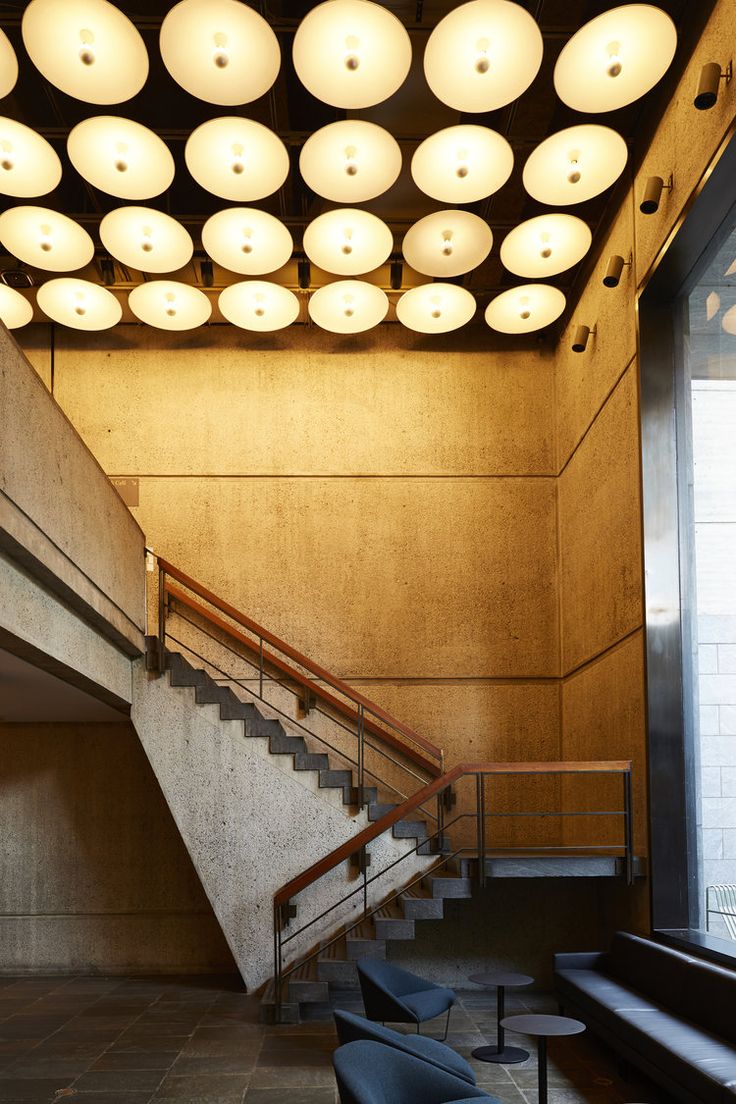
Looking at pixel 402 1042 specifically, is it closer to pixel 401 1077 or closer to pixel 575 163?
pixel 401 1077

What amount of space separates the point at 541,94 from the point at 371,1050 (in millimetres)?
5973

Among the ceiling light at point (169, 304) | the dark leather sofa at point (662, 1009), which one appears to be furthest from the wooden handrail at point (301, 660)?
the dark leather sofa at point (662, 1009)

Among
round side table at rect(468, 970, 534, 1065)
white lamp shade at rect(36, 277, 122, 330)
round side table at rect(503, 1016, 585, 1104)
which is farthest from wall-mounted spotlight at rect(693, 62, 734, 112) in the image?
round side table at rect(468, 970, 534, 1065)

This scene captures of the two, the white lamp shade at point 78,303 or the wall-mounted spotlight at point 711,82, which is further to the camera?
the white lamp shade at point 78,303

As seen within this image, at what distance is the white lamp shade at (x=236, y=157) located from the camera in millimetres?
5754

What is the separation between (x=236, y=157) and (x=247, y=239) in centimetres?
106

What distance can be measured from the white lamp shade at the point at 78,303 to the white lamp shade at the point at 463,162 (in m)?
3.08

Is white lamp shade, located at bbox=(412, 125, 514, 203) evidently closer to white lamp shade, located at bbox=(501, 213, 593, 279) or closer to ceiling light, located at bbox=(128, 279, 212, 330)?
white lamp shade, located at bbox=(501, 213, 593, 279)

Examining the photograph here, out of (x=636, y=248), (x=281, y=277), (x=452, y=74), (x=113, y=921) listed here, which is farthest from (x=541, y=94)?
(x=113, y=921)

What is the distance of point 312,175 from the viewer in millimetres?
6082

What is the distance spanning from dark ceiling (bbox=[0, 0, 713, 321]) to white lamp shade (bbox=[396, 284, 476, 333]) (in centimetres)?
83

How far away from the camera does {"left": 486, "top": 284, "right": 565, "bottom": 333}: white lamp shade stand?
780 cm

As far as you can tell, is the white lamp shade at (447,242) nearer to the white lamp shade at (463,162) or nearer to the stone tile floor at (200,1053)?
the white lamp shade at (463,162)

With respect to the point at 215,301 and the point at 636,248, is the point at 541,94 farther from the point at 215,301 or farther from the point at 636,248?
the point at 215,301
